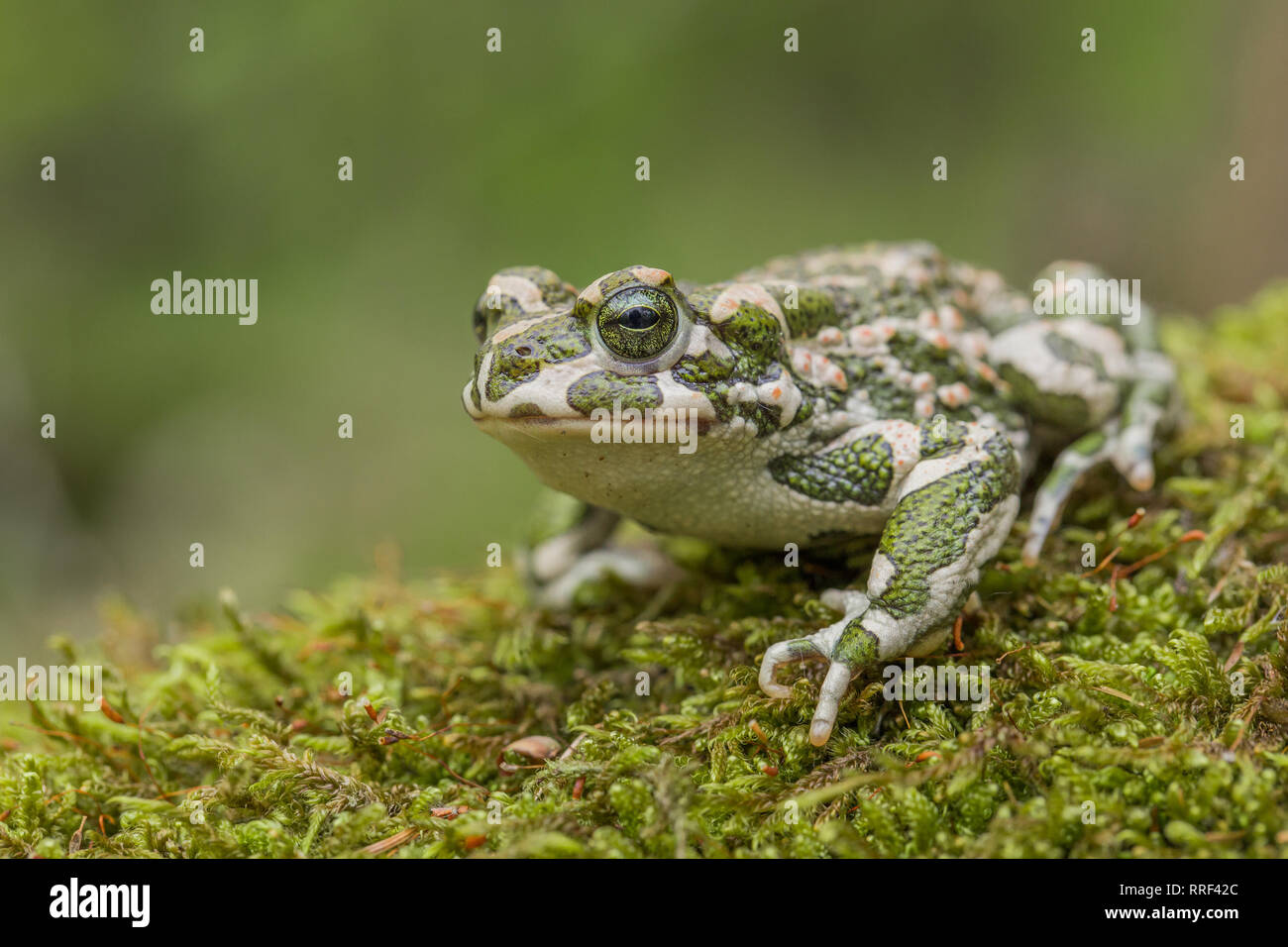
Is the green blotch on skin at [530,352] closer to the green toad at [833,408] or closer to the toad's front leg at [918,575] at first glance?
the green toad at [833,408]

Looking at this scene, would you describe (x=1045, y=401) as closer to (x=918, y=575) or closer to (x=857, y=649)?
(x=918, y=575)

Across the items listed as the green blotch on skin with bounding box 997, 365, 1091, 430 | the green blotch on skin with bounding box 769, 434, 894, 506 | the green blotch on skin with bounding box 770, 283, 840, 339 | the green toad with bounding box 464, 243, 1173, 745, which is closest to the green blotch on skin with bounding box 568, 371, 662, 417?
the green toad with bounding box 464, 243, 1173, 745

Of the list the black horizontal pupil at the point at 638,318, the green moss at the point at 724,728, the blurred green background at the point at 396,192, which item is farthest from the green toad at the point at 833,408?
the blurred green background at the point at 396,192

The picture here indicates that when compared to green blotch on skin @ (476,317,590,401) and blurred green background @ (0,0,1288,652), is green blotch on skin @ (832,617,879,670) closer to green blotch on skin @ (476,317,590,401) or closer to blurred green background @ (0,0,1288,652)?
green blotch on skin @ (476,317,590,401)

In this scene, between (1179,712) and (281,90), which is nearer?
(1179,712)

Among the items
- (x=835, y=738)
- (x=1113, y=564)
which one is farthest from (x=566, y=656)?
(x=1113, y=564)

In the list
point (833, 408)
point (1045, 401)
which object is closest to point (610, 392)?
point (833, 408)

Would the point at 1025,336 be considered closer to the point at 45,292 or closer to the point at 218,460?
the point at 218,460
